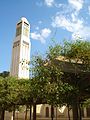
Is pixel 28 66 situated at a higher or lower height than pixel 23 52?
lower

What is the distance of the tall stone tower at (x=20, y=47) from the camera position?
101m

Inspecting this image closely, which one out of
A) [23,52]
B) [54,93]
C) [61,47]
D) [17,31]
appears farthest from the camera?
[17,31]

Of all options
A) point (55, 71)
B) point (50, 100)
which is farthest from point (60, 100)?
point (55, 71)

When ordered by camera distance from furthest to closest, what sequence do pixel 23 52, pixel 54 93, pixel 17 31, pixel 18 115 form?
pixel 17 31 < pixel 23 52 < pixel 18 115 < pixel 54 93

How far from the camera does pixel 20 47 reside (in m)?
106

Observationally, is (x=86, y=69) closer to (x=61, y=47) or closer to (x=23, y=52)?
(x=61, y=47)

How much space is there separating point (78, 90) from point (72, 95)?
26.6 inches

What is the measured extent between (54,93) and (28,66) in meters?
3.75

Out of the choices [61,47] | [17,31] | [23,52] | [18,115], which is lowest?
[18,115]

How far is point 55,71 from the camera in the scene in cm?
2286

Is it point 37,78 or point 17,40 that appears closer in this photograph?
point 37,78

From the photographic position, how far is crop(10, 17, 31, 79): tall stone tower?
10110 centimetres

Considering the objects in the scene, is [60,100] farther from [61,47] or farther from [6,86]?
[6,86]

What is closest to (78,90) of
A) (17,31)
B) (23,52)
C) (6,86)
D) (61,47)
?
(61,47)
